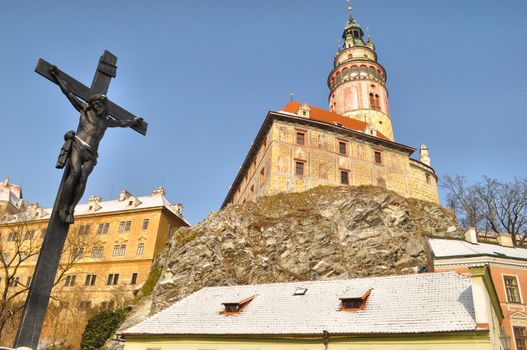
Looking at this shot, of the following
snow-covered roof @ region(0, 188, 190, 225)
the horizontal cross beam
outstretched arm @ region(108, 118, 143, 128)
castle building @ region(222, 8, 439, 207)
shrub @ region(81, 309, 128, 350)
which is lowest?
shrub @ region(81, 309, 128, 350)

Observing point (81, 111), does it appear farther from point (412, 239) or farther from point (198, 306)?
point (412, 239)

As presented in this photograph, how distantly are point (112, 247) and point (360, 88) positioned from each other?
Result: 4305 cm

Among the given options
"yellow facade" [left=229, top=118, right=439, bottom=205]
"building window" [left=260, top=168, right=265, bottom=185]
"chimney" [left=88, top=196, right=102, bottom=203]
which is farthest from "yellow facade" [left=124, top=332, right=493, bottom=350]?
"chimney" [left=88, top=196, right=102, bottom=203]

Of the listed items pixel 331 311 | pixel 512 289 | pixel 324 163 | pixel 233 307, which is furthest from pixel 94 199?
pixel 512 289

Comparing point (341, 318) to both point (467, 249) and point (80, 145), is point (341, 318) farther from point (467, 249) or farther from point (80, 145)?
point (80, 145)

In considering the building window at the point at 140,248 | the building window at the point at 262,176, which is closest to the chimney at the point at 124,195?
the building window at the point at 140,248

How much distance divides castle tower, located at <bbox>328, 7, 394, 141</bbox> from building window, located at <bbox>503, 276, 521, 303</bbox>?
121 ft

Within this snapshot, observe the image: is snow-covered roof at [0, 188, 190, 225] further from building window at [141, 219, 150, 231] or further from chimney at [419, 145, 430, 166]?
chimney at [419, 145, 430, 166]

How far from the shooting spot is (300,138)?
155ft

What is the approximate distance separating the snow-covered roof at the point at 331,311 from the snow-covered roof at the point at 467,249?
7386 mm

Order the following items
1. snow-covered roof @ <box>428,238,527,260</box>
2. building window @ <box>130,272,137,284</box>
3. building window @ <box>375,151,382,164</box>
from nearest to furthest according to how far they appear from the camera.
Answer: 1. snow-covered roof @ <box>428,238,527,260</box>
2. building window @ <box>130,272,137,284</box>
3. building window @ <box>375,151,382,164</box>

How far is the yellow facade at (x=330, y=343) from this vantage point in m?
15.7

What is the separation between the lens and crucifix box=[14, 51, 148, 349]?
6.06m

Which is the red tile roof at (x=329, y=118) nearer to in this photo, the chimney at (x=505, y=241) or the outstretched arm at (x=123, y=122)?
the chimney at (x=505, y=241)
